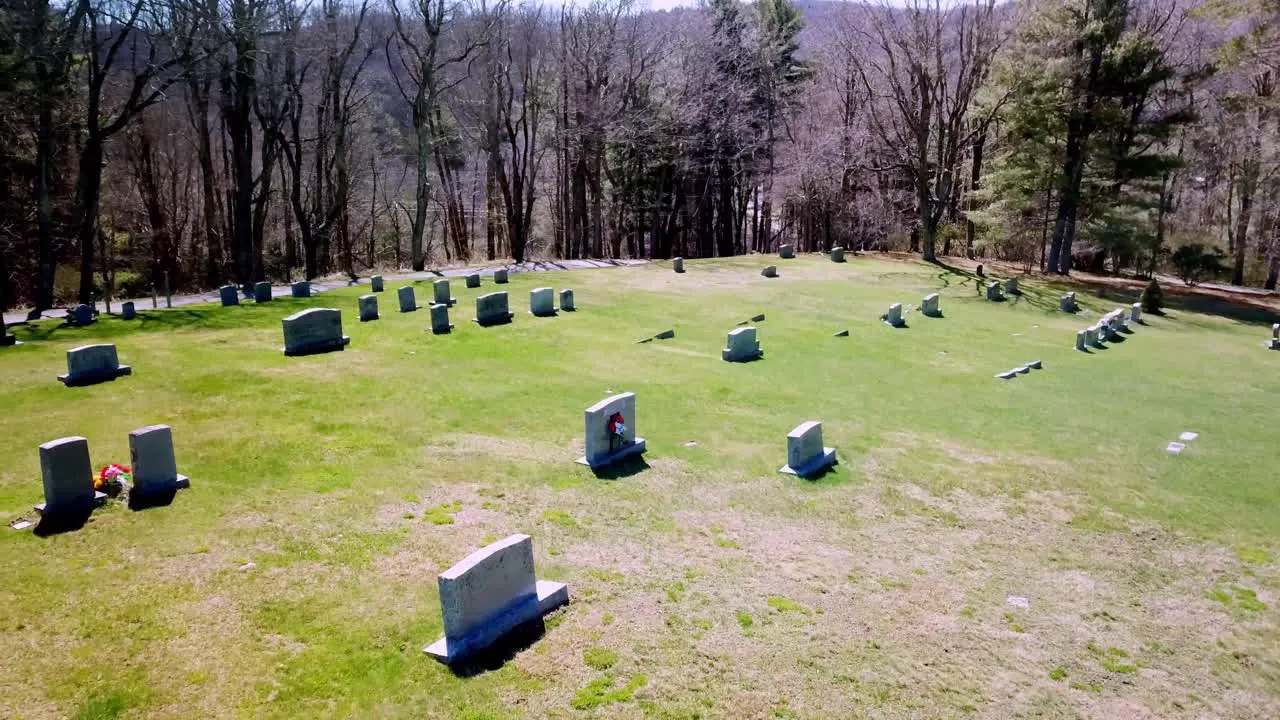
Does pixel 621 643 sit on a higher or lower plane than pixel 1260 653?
higher

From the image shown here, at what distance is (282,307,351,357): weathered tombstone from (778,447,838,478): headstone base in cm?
871

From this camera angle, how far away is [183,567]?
18.8ft

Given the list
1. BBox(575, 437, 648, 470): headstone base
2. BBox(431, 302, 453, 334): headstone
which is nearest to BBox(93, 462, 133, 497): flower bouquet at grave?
BBox(575, 437, 648, 470): headstone base

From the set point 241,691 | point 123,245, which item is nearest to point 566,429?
point 241,691

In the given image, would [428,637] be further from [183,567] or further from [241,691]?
[183,567]

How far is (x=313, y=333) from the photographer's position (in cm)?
1305

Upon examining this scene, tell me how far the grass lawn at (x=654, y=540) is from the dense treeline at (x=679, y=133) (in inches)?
527

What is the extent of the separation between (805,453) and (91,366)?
33.4 ft

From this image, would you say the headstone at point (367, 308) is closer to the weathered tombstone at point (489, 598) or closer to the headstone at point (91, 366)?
the headstone at point (91, 366)

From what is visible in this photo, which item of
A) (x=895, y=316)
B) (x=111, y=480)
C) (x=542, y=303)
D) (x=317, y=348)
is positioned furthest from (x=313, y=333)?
(x=895, y=316)

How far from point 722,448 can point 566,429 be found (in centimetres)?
203

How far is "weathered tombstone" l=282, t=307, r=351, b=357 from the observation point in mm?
12781

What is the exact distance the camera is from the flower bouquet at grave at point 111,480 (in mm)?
6844

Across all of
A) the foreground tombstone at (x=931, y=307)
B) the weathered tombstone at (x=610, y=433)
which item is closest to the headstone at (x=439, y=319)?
the weathered tombstone at (x=610, y=433)
